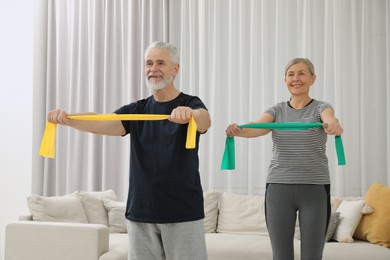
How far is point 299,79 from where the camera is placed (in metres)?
2.80

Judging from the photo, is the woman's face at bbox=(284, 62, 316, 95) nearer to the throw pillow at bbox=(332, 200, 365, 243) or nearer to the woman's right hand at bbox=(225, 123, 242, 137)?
the woman's right hand at bbox=(225, 123, 242, 137)

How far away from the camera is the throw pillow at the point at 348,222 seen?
4164 millimetres

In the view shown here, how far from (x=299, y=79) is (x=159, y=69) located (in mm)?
791

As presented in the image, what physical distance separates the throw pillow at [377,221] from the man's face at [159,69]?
243cm

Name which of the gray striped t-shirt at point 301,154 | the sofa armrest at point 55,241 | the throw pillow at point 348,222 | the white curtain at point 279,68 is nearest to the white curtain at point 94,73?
the white curtain at point 279,68

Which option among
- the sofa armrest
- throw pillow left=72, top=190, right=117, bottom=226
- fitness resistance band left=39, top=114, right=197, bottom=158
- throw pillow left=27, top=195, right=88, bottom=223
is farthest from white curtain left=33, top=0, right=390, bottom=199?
fitness resistance band left=39, top=114, right=197, bottom=158

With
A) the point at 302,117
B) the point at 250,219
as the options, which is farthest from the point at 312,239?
the point at 250,219

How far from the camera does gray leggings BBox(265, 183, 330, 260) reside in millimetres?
2609

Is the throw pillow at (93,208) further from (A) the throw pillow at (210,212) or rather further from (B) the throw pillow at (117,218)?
(A) the throw pillow at (210,212)

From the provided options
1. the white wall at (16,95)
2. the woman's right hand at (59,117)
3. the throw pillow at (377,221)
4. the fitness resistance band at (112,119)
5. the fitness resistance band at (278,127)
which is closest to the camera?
the fitness resistance band at (112,119)

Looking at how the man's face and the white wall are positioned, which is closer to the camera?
the man's face

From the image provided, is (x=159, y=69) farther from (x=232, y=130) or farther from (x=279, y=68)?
(x=279, y=68)

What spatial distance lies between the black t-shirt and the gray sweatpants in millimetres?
34

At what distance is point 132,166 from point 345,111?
3.22 m
